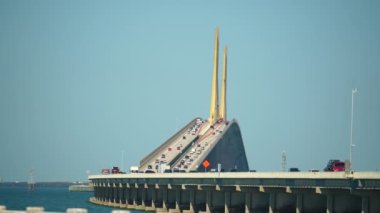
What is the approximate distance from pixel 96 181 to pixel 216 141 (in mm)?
44094

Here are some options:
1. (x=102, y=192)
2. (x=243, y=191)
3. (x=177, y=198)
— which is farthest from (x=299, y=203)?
(x=102, y=192)

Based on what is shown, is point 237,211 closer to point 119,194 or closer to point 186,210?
point 186,210

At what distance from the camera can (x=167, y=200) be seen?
363 feet

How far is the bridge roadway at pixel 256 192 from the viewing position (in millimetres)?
69375

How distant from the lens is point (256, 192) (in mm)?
85562

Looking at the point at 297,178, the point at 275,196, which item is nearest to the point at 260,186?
the point at 275,196

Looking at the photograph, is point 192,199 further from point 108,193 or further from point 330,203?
point 108,193

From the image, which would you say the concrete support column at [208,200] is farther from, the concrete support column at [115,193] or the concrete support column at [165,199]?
the concrete support column at [115,193]

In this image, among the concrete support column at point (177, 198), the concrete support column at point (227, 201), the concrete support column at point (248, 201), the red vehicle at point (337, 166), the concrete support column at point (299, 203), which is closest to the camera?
the concrete support column at point (299, 203)

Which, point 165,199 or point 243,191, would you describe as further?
point 165,199

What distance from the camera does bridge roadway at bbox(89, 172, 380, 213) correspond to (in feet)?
228

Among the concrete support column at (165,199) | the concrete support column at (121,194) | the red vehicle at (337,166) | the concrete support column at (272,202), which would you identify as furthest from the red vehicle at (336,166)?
the concrete support column at (121,194)

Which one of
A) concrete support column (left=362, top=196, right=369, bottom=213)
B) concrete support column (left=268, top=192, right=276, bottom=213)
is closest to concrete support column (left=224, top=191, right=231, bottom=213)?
concrete support column (left=268, top=192, right=276, bottom=213)

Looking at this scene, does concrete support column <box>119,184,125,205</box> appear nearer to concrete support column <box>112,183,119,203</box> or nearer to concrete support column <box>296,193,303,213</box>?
concrete support column <box>112,183,119,203</box>
